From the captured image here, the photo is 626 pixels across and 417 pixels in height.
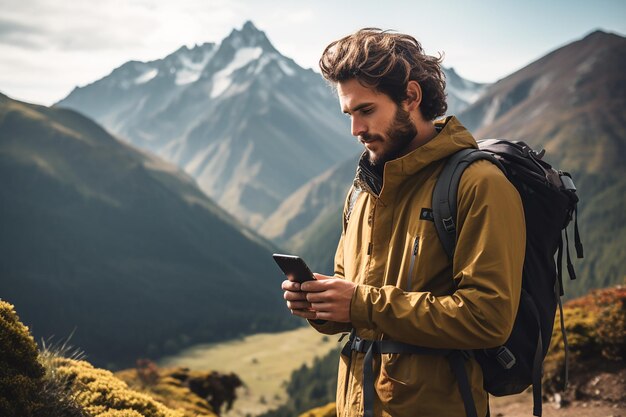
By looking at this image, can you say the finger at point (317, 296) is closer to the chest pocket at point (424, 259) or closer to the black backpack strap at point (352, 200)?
the chest pocket at point (424, 259)

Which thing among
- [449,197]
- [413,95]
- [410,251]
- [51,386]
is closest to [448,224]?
[449,197]

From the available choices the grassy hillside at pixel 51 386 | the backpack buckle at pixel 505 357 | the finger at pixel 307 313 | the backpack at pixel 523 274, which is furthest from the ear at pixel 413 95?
the grassy hillside at pixel 51 386

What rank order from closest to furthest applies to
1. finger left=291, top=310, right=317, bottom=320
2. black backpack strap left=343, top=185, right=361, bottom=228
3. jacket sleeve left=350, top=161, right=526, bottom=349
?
1. jacket sleeve left=350, top=161, right=526, bottom=349
2. finger left=291, top=310, right=317, bottom=320
3. black backpack strap left=343, top=185, right=361, bottom=228

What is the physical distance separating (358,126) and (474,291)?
1325mm

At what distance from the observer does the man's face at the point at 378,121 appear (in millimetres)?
3303

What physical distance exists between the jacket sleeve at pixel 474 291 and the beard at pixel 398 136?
21.8 inches

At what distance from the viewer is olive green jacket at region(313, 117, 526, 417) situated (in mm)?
2760

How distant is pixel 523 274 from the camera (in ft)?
10.3

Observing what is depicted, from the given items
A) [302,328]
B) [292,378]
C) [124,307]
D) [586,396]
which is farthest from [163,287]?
[586,396]

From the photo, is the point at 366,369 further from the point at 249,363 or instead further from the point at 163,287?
the point at 163,287

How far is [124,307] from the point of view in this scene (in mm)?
165500

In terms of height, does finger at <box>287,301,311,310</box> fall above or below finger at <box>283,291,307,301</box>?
below

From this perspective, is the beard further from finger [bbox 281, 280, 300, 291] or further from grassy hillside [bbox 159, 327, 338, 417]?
grassy hillside [bbox 159, 327, 338, 417]

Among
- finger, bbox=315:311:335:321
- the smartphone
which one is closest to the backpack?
finger, bbox=315:311:335:321
